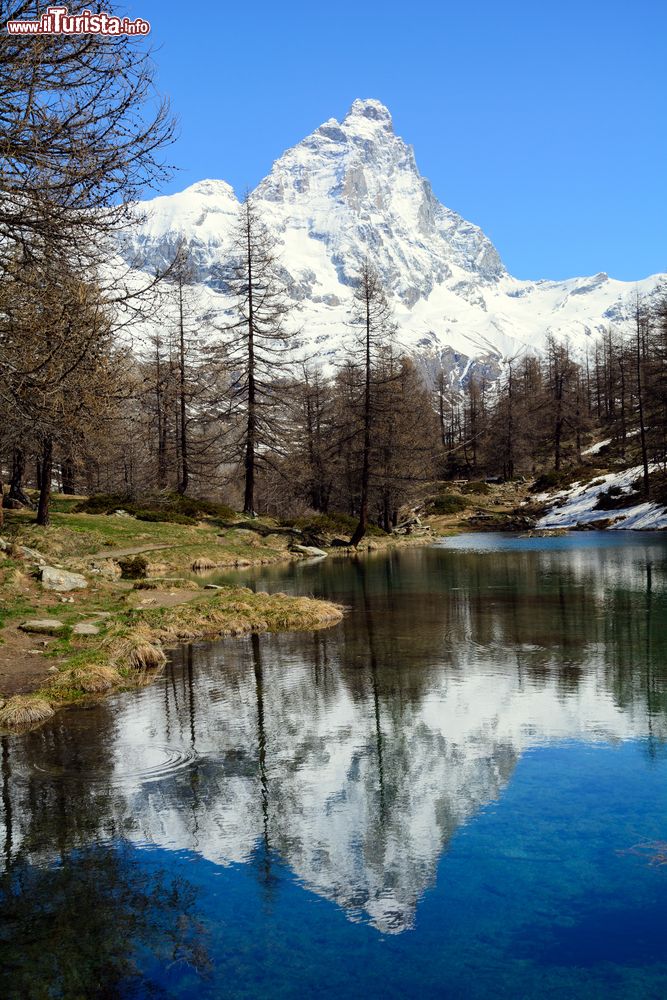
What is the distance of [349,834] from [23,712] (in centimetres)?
561

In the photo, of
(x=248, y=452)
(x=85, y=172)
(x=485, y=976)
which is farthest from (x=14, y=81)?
(x=248, y=452)

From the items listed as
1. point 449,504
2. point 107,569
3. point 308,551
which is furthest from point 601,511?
point 107,569

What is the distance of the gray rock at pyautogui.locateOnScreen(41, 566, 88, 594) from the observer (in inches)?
768

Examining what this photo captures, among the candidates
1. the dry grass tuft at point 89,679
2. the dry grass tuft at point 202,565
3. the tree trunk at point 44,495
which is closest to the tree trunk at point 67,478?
the tree trunk at point 44,495

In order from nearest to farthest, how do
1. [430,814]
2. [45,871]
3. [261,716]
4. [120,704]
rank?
1. [45,871]
2. [430,814]
3. [261,716]
4. [120,704]

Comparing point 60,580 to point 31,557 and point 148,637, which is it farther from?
point 148,637

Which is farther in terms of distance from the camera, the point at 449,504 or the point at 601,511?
the point at 449,504

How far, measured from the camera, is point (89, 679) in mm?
12820

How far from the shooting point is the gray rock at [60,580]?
64.0 ft

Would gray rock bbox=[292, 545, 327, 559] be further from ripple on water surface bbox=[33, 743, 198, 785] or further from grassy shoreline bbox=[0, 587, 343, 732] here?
ripple on water surface bbox=[33, 743, 198, 785]

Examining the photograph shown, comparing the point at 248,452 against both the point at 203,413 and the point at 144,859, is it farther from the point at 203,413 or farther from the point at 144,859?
the point at 144,859

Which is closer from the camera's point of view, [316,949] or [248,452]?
[316,949]

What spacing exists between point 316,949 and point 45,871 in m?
2.56

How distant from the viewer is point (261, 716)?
11.5 m
